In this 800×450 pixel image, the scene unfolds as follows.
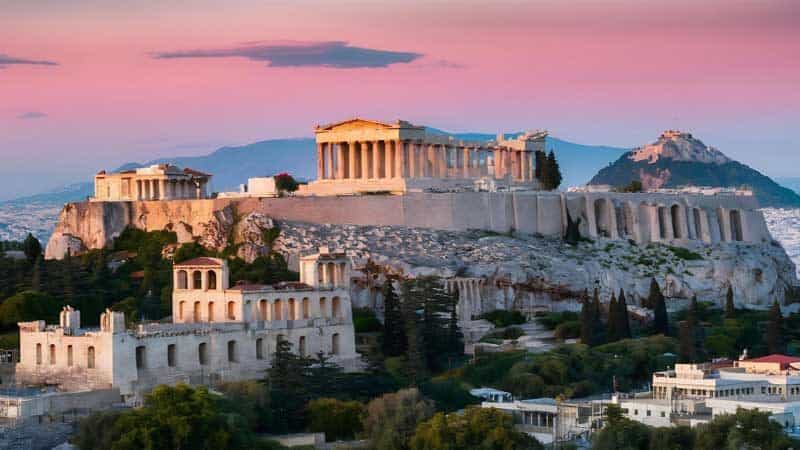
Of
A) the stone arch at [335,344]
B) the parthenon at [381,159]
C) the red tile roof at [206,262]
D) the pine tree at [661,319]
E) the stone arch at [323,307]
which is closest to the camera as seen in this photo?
the red tile roof at [206,262]

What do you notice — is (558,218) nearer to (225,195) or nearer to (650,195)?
(650,195)

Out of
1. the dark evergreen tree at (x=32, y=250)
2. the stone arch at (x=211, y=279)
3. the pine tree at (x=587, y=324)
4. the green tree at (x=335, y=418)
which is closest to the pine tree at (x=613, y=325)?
the pine tree at (x=587, y=324)

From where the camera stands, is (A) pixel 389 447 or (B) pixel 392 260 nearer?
(A) pixel 389 447

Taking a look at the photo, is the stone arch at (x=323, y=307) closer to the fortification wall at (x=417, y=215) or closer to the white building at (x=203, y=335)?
the white building at (x=203, y=335)

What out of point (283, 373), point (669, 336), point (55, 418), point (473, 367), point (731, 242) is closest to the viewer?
point (55, 418)

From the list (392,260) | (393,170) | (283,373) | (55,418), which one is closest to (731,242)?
(393,170)

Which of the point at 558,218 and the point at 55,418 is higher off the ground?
the point at 558,218

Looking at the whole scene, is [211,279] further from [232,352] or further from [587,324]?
[587,324]

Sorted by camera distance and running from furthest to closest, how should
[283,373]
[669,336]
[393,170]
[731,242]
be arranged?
[731,242] < [393,170] < [669,336] < [283,373]
